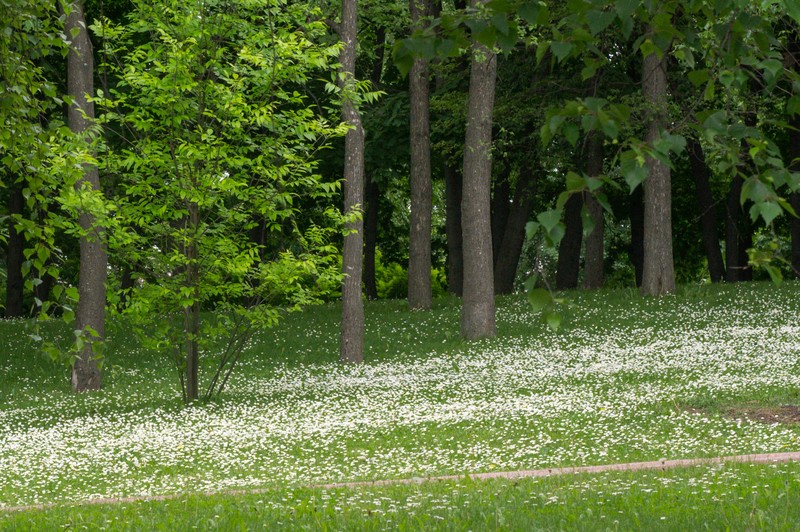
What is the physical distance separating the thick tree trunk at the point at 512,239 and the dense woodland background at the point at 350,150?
0.34 ft

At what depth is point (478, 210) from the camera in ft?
73.2

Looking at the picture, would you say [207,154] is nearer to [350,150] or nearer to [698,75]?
[350,150]

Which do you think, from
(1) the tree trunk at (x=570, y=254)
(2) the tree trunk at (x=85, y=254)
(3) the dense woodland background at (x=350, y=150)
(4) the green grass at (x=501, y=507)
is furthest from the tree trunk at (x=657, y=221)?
(4) the green grass at (x=501, y=507)

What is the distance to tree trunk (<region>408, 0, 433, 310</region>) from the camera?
25109 millimetres

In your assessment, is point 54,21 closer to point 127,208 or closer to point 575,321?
point 127,208

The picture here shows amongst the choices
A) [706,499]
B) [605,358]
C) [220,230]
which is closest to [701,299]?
[605,358]

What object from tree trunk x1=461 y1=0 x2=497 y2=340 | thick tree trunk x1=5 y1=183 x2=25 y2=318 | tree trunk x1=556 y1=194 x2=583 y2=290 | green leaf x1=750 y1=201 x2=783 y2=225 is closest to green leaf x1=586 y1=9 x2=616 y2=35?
green leaf x1=750 y1=201 x2=783 y2=225

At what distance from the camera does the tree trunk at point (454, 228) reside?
3031cm

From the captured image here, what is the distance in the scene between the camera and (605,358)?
1912 centimetres

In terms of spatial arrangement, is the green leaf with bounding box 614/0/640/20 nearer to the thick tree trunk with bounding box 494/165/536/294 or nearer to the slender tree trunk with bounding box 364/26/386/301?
the thick tree trunk with bounding box 494/165/536/294

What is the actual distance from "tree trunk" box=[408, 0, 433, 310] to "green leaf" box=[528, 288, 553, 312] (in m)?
21.8

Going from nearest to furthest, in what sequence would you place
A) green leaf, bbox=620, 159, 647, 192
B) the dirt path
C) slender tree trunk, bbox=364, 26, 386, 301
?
green leaf, bbox=620, 159, 647, 192, the dirt path, slender tree trunk, bbox=364, 26, 386, 301

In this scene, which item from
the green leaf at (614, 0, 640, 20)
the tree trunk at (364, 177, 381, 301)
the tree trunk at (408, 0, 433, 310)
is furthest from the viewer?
the tree trunk at (364, 177, 381, 301)

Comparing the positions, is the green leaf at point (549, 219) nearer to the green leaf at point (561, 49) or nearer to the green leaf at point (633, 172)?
the green leaf at point (633, 172)
